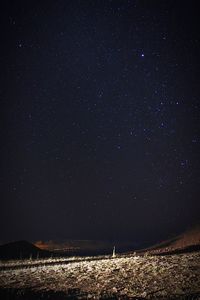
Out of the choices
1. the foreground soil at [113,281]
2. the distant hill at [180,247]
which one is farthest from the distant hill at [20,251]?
the foreground soil at [113,281]

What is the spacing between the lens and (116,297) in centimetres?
1059

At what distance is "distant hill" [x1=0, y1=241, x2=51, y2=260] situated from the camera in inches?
1128

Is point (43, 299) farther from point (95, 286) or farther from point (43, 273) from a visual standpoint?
point (43, 273)

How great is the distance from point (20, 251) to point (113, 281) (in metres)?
20.7

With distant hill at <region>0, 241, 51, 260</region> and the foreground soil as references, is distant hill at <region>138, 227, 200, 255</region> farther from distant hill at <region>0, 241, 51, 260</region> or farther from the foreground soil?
distant hill at <region>0, 241, 51, 260</region>

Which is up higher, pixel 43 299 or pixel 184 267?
pixel 184 267

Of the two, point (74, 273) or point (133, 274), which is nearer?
point (133, 274)

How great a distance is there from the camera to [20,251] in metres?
30.7

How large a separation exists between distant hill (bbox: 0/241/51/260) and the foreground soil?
13.2 m

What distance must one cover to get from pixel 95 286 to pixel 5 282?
455cm

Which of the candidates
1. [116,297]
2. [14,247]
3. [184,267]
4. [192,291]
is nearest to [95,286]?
[116,297]

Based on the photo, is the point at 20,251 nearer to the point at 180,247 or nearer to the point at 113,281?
the point at 180,247

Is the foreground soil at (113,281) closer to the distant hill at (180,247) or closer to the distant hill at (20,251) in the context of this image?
the distant hill at (180,247)

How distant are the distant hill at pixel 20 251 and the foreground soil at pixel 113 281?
43.4 feet
